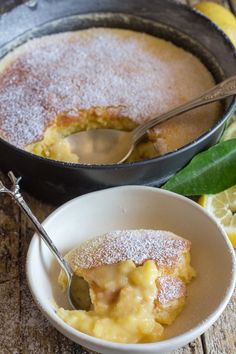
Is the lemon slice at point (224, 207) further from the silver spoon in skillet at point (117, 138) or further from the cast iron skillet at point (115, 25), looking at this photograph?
the silver spoon in skillet at point (117, 138)

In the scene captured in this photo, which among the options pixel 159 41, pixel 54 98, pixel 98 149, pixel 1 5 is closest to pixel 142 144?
pixel 98 149

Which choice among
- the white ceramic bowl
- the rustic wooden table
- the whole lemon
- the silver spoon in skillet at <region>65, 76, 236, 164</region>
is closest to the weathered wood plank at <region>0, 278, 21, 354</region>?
the rustic wooden table

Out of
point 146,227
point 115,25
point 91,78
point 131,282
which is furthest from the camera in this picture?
point 115,25

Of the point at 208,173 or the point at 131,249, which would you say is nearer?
the point at 131,249

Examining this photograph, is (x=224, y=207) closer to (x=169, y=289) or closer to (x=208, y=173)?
(x=208, y=173)

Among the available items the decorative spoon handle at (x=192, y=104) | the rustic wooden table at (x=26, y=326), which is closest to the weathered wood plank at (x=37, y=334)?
the rustic wooden table at (x=26, y=326)

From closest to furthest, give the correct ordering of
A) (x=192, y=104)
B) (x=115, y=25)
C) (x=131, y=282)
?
(x=131, y=282), (x=192, y=104), (x=115, y=25)

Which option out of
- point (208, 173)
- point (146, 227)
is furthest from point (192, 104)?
point (146, 227)
